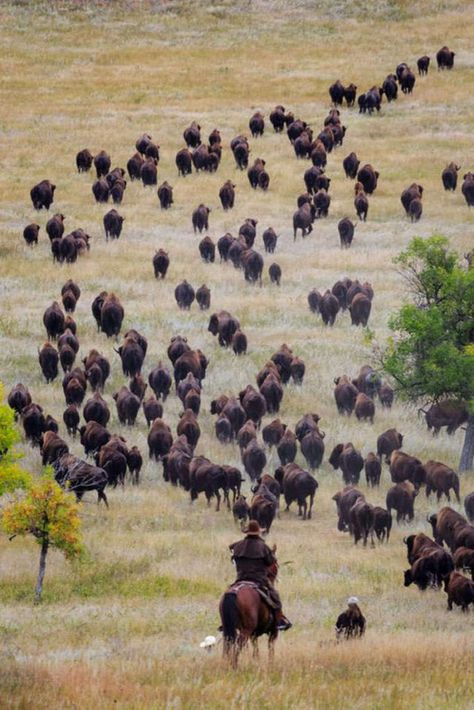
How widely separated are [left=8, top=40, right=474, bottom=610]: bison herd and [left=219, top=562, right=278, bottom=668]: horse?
6.97m

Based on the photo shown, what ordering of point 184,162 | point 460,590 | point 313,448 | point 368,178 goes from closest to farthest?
point 460,590
point 313,448
point 368,178
point 184,162

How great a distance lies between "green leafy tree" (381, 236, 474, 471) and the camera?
3109 centimetres

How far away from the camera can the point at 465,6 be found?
284 ft

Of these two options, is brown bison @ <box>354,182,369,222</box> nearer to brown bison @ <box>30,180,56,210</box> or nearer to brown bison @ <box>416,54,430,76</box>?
brown bison @ <box>30,180,56,210</box>

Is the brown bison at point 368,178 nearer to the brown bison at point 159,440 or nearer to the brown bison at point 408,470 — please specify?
the brown bison at point 159,440

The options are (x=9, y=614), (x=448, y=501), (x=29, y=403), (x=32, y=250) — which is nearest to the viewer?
(x=9, y=614)

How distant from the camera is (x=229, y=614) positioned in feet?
46.6

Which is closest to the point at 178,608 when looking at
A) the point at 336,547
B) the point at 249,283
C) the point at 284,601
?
the point at 284,601

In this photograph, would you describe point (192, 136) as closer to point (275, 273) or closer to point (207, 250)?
point (207, 250)

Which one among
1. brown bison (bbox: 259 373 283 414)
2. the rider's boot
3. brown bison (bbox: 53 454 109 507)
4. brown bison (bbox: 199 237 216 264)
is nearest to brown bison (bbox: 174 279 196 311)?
brown bison (bbox: 199 237 216 264)

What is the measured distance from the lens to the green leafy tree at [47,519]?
22.1m

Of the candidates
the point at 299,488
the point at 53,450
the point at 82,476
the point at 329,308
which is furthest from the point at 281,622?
the point at 329,308

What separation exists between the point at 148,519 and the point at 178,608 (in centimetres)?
605

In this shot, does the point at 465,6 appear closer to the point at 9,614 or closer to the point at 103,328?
the point at 103,328
